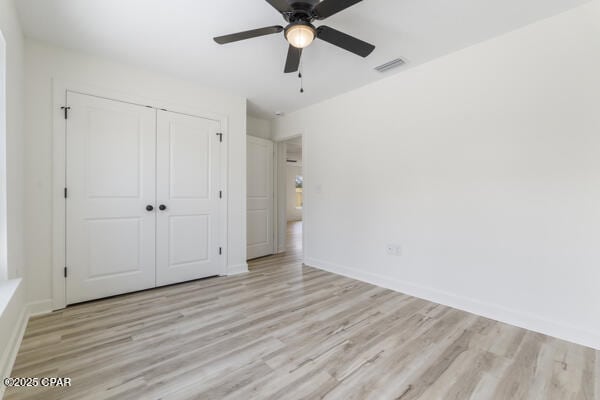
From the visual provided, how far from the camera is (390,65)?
9.36ft

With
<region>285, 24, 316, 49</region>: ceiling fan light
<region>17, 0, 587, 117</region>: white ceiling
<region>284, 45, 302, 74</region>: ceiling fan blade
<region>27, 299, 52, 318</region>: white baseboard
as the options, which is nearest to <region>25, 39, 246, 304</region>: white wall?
<region>27, 299, 52, 318</region>: white baseboard

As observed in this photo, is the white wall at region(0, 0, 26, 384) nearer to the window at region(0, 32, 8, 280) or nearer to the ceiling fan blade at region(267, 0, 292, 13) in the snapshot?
the window at region(0, 32, 8, 280)

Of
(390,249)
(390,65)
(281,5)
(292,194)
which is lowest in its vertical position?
(390,249)

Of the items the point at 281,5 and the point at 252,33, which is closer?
the point at 281,5

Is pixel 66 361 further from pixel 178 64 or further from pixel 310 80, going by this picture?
pixel 310 80

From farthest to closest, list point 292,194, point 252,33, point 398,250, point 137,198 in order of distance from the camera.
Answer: point 292,194
point 398,250
point 137,198
point 252,33

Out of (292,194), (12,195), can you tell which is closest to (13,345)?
(12,195)

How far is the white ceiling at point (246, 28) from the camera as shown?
2.00 m

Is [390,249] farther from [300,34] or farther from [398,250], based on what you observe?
[300,34]

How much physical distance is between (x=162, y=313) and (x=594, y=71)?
402 centimetres

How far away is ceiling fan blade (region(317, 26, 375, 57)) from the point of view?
1.85 metres

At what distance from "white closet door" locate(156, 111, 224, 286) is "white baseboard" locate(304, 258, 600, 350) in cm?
199

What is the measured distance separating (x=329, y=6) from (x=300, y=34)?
250 millimetres

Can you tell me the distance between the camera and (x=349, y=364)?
172 cm
